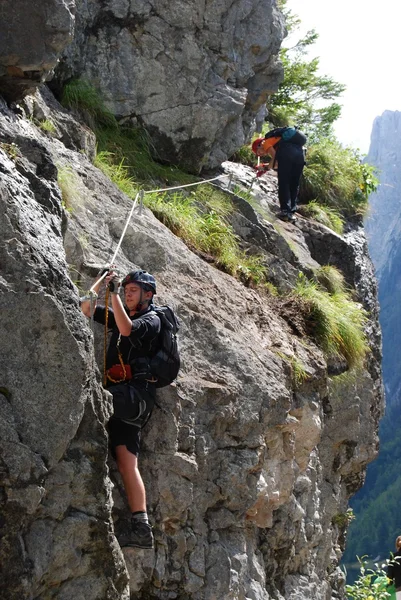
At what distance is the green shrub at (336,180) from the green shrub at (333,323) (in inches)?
137

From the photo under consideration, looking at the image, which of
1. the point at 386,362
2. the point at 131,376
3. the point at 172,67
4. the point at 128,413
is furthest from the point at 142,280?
the point at 386,362

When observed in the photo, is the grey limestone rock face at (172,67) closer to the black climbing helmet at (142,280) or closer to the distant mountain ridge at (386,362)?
the black climbing helmet at (142,280)

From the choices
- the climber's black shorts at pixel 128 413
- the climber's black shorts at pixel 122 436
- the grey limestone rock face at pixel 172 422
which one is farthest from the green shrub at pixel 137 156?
the climber's black shorts at pixel 122 436

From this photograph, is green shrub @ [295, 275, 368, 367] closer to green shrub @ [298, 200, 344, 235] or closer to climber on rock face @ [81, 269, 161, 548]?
green shrub @ [298, 200, 344, 235]

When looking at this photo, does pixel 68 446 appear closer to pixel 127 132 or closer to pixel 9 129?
pixel 9 129

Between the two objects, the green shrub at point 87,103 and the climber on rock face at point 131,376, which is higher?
the green shrub at point 87,103

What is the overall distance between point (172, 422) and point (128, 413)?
2.76 ft

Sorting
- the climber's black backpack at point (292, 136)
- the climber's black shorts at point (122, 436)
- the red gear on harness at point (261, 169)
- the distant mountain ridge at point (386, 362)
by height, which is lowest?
the distant mountain ridge at point (386, 362)

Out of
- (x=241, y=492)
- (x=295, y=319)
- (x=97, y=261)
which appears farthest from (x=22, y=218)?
(x=295, y=319)

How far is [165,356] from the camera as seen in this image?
21.8ft

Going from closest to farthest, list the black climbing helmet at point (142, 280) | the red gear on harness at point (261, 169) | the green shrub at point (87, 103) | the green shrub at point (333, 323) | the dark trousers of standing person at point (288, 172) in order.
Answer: the black climbing helmet at point (142, 280), the green shrub at point (333, 323), the green shrub at point (87, 103), the dark trousers of standing person at point (288, 172), the red gear on harness at point (261, 169)

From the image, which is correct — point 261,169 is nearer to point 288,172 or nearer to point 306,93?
point 288,172

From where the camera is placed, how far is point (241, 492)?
306 inches

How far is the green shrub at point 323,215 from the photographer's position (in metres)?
14.1
